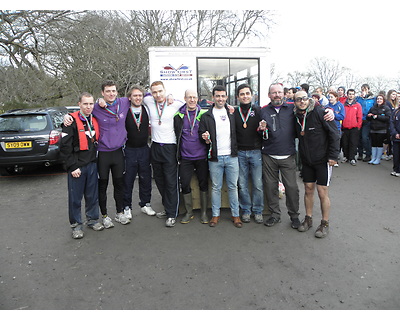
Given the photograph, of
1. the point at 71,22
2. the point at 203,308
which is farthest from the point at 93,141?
the point at 71,22

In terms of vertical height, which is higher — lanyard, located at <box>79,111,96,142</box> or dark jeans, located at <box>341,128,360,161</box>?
lanyard, located at <box>79,111,96,142</box>

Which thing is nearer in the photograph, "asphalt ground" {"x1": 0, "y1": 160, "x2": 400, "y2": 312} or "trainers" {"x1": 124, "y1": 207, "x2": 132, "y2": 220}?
"asphalt ground" {"x1": 0, "y1": 160, "x2": 400, "y2": 312}

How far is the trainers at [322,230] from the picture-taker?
4039mm

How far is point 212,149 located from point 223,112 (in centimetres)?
58

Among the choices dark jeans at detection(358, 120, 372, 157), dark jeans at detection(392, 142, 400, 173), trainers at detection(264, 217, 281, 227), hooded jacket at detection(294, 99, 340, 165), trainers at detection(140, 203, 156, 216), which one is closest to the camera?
hooded jacket at detection(294, 99, 340, 165)

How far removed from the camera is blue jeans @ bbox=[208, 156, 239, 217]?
4336 millimetres

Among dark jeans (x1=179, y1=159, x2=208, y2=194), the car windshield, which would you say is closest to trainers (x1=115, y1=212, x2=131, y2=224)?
dark jeans (x1=179, y1=159, x2=208, y2=194)

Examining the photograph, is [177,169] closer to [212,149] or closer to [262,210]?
[212,149]

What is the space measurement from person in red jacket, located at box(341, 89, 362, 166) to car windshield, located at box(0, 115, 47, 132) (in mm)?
8380

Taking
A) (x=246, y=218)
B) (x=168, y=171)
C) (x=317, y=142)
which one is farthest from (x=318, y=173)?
(x=168, y=171)

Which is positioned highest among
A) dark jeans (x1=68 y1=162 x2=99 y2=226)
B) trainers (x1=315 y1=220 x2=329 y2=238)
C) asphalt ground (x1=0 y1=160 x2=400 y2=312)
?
dark jeans (x1=68 y1=162 x2=99 y2=226)

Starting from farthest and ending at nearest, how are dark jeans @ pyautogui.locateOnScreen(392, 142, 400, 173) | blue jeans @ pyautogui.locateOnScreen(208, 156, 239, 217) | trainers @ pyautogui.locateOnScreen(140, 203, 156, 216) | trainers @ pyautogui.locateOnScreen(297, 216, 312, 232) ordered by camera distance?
1. dark jeans @ pyautogui.locateOnScreen(392, 142, 400, 173)
2. trainers @ pyautogui.locateOnScreen(140, 203, 156, 216)
3. blue jeans @ pyautogui.locateOnScreen(208, 156, 239, 217)
4. trainers @ pyautogui.locateOnScreen(297, 216, 312, 232)

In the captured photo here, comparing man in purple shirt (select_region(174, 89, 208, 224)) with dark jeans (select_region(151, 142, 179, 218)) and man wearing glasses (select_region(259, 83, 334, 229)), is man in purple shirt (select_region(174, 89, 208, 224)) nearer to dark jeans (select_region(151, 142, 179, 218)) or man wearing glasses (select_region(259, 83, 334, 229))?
dark jeans (select_region(151, 142, 179, 218))

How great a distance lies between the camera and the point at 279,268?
332 centimetres
